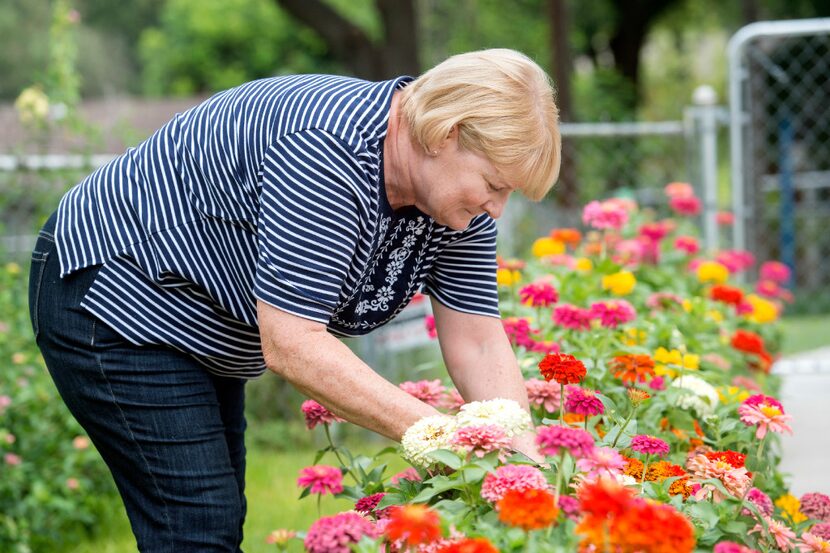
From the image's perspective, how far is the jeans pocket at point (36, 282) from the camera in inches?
86.8

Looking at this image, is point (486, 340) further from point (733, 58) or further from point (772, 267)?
point (733, 58)

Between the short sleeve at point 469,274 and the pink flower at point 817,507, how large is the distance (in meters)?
0.76

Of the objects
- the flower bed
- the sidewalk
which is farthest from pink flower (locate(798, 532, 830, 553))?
the sidewalk

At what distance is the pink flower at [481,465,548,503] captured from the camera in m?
1.50

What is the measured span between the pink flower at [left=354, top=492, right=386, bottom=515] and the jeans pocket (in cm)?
79

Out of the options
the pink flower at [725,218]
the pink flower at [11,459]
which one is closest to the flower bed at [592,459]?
the pink flower at [11,459]

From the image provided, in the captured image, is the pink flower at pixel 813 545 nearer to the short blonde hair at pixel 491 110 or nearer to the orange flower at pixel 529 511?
the orange flower at pixel 529 511

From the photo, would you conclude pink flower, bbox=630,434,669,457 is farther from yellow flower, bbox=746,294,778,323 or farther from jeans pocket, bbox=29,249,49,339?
yellow flower, bbox=746,294,778,323

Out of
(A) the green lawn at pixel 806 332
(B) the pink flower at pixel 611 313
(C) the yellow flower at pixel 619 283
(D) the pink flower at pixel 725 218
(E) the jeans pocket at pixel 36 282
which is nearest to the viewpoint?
(E) the jeans pocket at pixel 36 282

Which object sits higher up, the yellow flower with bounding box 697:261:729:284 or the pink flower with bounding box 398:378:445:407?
the pink flower with bounding box 398:378:445:407

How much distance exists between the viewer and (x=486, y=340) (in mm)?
2258

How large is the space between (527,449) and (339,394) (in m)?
0.36

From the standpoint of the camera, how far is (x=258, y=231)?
1879mm

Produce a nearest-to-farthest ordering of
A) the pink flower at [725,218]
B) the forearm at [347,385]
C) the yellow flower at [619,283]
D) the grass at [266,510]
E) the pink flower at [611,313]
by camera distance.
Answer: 1. the forearm at [347,385]
2. the pink flower at [611,313]
3. the yellow flower at [619,283]
4. the grass at [266,510]
5. the pink flower at [725,218]
